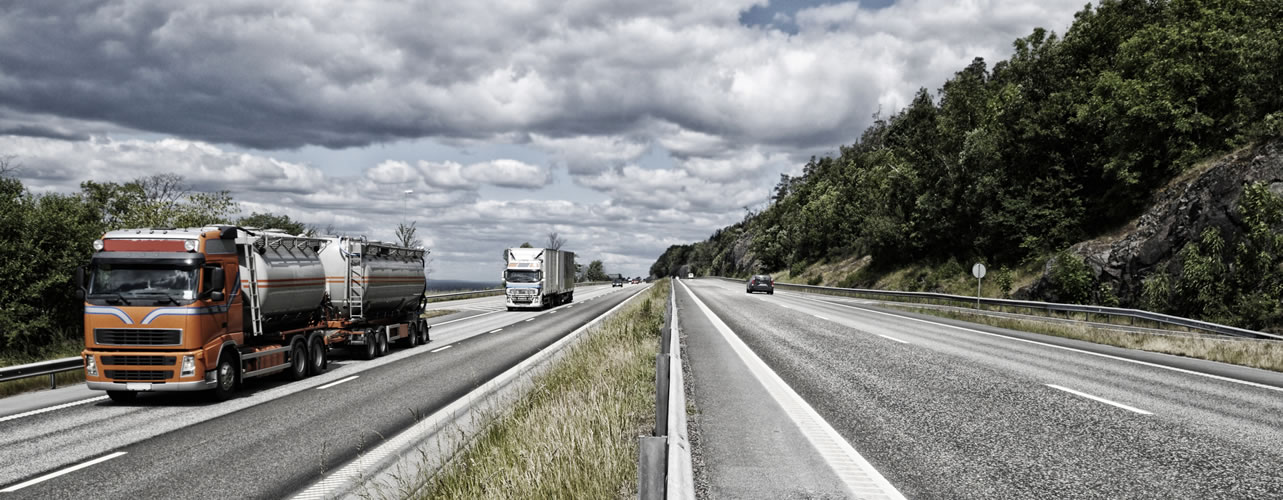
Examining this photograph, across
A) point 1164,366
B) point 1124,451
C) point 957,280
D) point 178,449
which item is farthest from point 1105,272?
point 178,449

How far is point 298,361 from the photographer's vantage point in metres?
14.3

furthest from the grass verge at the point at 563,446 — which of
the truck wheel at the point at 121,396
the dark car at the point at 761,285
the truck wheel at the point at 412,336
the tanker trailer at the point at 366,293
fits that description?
the dark car at the point at 761,285

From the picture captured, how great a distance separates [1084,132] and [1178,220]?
50.1 feet

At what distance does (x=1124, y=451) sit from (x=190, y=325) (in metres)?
12.1

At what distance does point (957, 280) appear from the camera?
4934 cm

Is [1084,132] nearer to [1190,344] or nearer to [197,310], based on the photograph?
[1190,344]

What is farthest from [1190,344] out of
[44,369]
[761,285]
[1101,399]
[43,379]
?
[761,285]

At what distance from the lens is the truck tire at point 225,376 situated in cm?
1156

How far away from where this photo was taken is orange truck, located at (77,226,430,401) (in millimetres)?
11102

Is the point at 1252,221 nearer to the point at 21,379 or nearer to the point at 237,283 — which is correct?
the point at 237,283

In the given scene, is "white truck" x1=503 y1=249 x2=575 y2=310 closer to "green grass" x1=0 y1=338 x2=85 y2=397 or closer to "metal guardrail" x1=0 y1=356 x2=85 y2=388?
"green grass" x1=0 y1=338 x2=85 y2=397

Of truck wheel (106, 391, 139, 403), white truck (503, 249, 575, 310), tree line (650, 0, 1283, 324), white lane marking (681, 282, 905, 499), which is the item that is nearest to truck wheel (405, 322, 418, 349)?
truck wheel (106, 391, 139, 403)

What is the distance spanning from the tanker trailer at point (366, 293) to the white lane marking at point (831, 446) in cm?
1011

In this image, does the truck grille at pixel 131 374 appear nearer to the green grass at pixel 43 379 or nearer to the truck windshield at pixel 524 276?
the green grass at pixel 43 379
